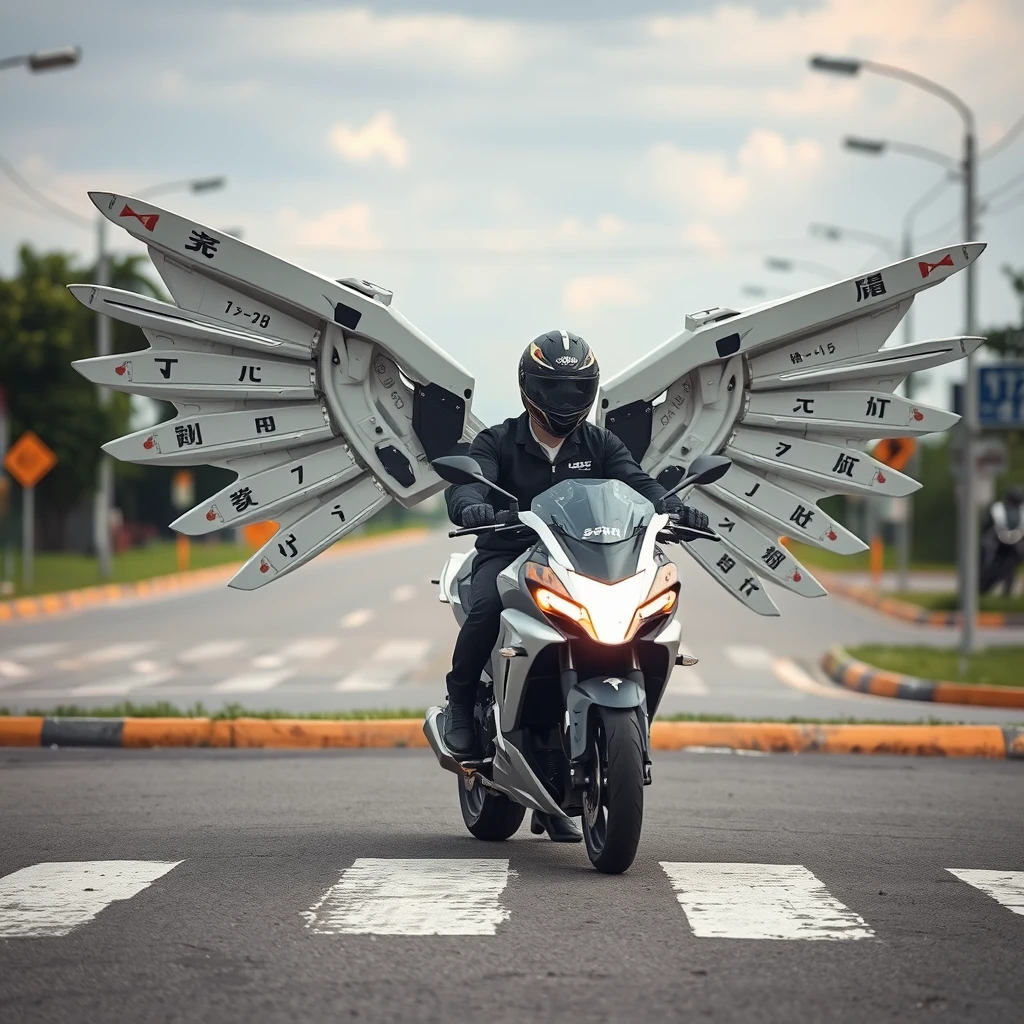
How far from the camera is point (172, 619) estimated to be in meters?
29.5

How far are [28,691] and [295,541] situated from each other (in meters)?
9.49

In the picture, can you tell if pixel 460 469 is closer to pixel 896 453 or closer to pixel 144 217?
pixel 144 217

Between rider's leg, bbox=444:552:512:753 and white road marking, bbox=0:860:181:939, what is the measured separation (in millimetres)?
1263

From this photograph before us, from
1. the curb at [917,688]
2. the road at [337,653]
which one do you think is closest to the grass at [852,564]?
the road at [337,653]

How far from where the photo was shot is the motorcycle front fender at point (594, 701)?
6551 millimetres

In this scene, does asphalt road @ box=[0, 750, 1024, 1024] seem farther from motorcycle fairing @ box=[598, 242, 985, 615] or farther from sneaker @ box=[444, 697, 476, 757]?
motorcycle fairing @ box=[598, 242, 985, 615]

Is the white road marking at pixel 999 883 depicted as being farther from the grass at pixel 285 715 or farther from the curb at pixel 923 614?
the curb at pixel 923 614

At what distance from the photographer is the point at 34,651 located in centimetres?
2269

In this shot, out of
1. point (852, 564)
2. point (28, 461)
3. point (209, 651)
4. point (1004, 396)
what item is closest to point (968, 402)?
point (1004, 396)

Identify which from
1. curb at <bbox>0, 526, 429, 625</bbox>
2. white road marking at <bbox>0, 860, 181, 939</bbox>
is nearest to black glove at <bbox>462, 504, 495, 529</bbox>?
white road marking at <bbox>0, 860, 181, 939</bbox>

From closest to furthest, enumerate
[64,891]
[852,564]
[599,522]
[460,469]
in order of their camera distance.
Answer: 1. [64,891]
2. [599,522]
3. [460,469]
4. [852,564]

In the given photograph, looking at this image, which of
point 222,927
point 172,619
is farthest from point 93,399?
point 222,927

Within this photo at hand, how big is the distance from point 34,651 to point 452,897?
17.3 meters

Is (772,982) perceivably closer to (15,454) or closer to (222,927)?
(222,927)
